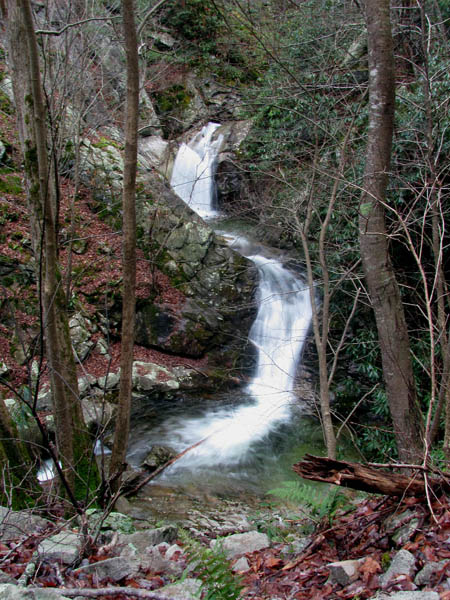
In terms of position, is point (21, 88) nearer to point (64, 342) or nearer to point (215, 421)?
point (64, 342)

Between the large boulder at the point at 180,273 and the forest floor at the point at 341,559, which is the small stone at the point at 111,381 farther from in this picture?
the forest floor at the point at 341,559

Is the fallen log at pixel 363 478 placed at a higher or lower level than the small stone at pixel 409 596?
higher

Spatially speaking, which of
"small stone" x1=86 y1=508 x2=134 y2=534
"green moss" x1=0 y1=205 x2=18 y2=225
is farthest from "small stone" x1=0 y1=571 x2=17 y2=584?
"green moss" x1=0 y1=205 x2=18 y2=225

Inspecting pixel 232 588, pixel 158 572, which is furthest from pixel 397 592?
pixel 158 572

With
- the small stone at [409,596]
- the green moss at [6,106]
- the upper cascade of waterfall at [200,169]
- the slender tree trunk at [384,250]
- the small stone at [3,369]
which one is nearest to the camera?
the small stone at [409,596]

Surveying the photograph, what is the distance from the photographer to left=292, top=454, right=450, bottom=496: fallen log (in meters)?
2.23

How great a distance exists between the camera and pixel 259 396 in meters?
8.50

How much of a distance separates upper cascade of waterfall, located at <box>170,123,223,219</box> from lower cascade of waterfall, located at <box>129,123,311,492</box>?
260 centimetres

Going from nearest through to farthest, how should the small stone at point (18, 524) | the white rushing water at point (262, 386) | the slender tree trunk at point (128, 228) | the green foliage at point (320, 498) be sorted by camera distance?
the small stone at point (18, 524)
the green foliage at point (320, 498)
the slender tree trunk at point (128, 228)
the white rushing water at point (262, 386)

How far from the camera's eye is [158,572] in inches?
94.5

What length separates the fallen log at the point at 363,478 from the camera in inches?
87.9

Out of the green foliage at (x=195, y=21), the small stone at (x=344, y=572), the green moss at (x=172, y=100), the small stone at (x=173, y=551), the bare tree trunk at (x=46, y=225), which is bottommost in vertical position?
the small stone at (x=173, y=551)

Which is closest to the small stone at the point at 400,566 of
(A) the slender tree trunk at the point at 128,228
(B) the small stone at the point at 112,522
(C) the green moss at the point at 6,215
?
(B) the small stone at the point at 112,522

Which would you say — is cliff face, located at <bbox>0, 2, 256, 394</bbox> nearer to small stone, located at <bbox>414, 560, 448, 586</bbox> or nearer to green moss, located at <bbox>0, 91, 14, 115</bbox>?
green moss, located at <bbox>0, 91, 14, 115</bbox>
